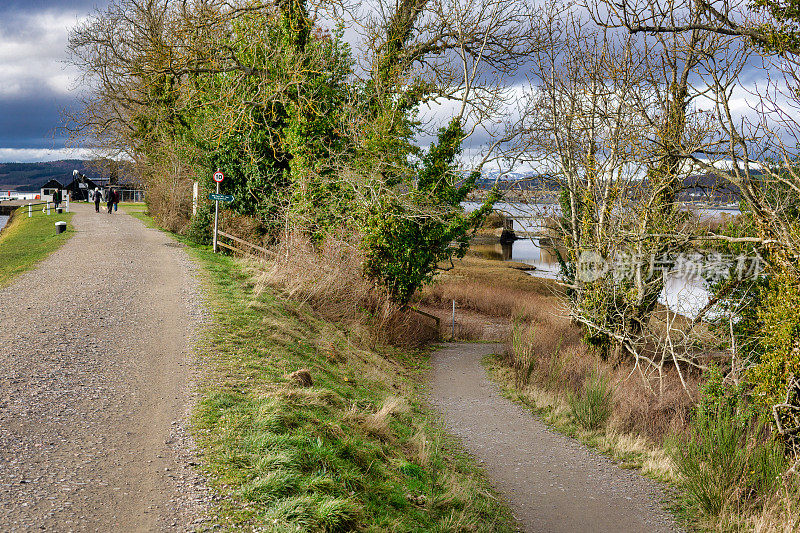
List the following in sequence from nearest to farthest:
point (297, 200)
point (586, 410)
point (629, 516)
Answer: point (629, 516), point (586, 410), point (297, 200)

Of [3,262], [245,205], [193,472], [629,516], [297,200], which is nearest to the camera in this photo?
[193,472]

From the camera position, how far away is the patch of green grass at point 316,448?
18.5 feet

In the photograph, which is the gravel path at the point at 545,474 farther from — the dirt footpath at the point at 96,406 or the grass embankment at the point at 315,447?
the dirt footpath at the point at 96,406

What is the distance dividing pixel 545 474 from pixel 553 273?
27426 millimetres

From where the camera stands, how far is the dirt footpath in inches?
201

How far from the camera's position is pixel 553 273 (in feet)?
118

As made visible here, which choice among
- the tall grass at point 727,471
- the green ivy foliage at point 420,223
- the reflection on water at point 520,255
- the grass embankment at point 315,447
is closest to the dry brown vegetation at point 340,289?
the green ivy foliage at point 420,223

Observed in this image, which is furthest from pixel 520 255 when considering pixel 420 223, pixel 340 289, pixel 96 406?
pixel 96 406

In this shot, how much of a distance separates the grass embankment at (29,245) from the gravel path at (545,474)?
11.5 meters

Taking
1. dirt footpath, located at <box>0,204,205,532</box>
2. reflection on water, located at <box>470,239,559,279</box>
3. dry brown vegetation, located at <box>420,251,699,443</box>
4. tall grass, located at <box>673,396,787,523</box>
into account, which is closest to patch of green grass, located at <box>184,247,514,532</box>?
dirt footpath, located at <box>0,204,205,532</box>

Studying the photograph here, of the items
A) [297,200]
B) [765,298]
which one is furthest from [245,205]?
[765,298]

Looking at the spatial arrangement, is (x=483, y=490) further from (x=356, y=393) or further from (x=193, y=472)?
(x=193, y=472)

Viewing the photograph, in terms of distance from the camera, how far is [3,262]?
63.6 ft

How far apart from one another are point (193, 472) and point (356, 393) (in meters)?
5.22
